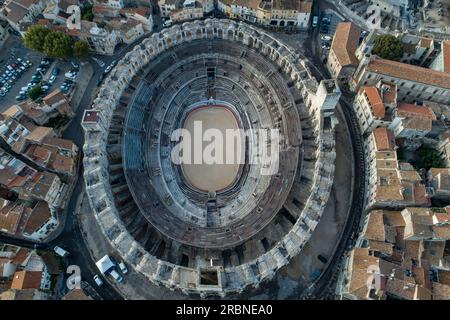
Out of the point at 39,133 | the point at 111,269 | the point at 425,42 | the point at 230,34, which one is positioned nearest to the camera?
the point at 111,269

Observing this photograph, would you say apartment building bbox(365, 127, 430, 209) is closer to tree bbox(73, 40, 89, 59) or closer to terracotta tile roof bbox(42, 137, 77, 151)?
terracotta tile roof bbox(42, 137, 77, 151)

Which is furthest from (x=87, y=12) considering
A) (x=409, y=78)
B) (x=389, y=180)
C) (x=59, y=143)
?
(x=389, y=180)

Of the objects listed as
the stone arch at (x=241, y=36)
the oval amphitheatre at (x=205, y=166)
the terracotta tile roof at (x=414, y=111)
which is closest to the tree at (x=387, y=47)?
the terracotta tile roof at (x=414, y=111)

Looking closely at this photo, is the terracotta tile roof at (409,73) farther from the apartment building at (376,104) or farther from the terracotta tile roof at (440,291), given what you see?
the terracotta tile roof at (440,291)

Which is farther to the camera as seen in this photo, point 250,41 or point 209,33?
point 209,33

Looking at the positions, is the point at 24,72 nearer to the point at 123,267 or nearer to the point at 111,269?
the point at 111,269
